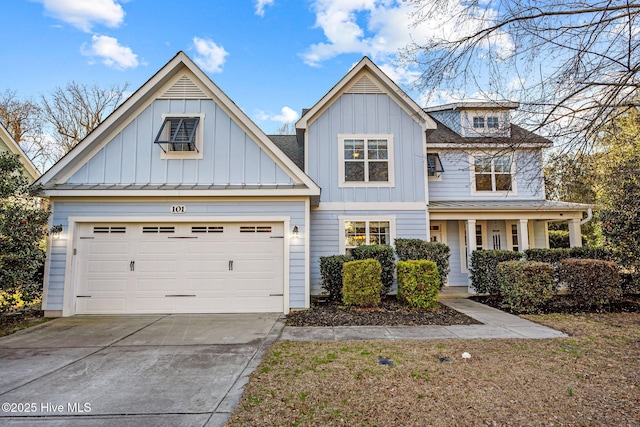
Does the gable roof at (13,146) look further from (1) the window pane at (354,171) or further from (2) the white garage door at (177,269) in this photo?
(1) the window pane at (354,171)

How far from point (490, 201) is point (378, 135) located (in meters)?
4.94

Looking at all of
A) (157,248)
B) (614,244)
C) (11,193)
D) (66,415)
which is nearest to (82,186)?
(11,193)

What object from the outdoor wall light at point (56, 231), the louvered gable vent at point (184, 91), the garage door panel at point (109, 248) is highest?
the louvered gable vent at point (184, 91)

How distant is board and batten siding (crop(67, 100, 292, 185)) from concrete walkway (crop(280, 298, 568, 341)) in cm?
375

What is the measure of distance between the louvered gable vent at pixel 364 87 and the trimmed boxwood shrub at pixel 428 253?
5128 millimetres

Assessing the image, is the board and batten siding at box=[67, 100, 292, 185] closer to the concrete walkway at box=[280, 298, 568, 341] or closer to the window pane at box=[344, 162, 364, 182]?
the window pane at box=[344, 162, 364, 182]

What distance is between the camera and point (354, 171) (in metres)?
10.1

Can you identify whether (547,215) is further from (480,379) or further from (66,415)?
(66,415)

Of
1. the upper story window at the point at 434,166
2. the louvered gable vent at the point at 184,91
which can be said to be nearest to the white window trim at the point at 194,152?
the louvered gable vent at the point at 184,91

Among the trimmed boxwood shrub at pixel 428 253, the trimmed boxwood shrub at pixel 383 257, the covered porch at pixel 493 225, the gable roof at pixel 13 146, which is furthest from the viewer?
the covered porch at pixel 493 225

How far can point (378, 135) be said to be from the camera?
10211 mm

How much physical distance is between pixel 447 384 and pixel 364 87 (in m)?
9.19

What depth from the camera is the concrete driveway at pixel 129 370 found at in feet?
10.0

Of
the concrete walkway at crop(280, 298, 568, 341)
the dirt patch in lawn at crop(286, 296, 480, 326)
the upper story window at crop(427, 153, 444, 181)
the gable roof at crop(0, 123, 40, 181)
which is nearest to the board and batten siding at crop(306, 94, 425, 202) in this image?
the upper story window at crop(427, 153, 444, 181)
